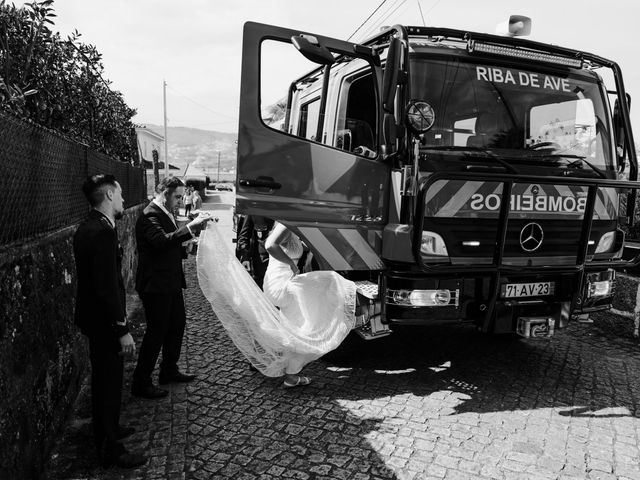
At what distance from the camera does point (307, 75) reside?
5801mm

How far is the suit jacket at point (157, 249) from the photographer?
3.61 m

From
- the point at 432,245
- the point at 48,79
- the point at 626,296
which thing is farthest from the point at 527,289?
the point at 48,79

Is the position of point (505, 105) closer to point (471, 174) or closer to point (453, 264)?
point (471, 174)

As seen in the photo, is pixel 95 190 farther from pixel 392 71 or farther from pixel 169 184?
pixel 392 71

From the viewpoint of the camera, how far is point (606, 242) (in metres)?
4.42

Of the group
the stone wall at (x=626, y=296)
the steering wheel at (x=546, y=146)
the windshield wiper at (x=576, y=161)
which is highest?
the steering wheel at (x=546, y=146)

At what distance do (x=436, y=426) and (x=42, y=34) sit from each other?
5.14 m

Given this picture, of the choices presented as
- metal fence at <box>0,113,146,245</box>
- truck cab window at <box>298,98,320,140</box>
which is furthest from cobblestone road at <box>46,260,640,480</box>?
truck cab window at <box>298,98,320,140</box>

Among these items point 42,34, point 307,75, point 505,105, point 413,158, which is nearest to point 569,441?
point 413,158

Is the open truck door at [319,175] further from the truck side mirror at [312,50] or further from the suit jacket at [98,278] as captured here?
the suit jacket at [98,278]

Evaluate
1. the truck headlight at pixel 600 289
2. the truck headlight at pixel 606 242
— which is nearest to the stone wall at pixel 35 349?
the truck headlight at pixel 600 289

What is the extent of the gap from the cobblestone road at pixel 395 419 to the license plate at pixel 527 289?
797mm

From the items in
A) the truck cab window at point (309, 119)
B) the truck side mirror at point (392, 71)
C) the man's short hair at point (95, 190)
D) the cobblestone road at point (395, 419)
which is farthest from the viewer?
the truck cab window at point (309, 119)

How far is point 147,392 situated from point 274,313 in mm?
1110
